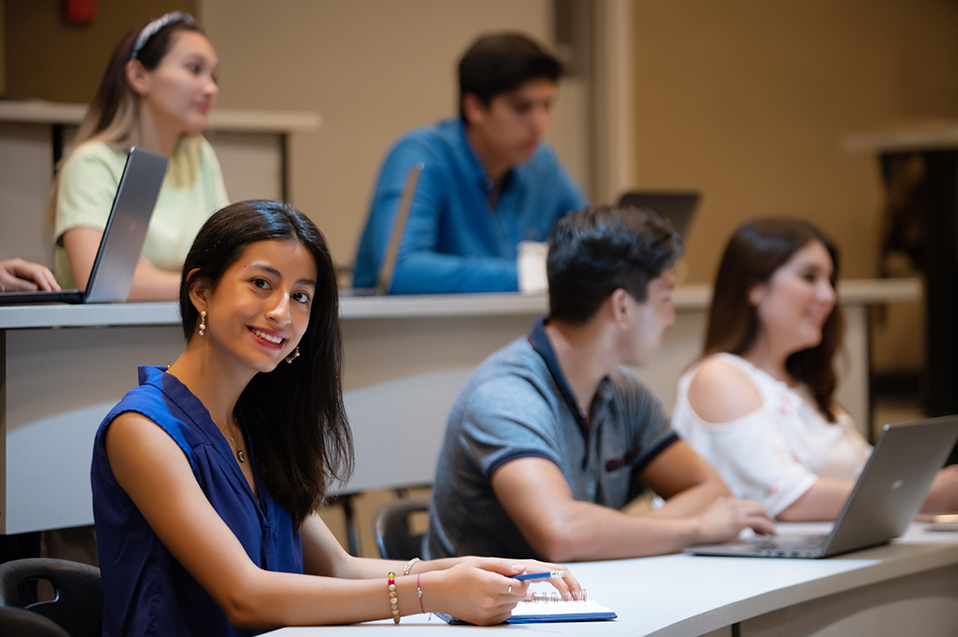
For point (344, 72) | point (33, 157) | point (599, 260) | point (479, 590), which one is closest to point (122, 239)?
point (599, 260)

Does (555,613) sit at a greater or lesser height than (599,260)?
lesser

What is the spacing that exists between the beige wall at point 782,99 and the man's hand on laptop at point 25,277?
4.08 metres

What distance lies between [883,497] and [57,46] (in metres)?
3.62

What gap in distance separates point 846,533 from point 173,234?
59.4 inches

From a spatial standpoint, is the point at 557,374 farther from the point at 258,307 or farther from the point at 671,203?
the point at 671,203

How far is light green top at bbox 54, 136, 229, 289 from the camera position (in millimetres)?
2008

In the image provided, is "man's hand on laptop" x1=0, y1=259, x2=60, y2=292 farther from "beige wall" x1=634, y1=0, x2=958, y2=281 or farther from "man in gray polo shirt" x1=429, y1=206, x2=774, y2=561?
"beige wall" x1=634, y1=0, x2=958, y2=281

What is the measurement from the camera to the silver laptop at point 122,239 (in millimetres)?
1658

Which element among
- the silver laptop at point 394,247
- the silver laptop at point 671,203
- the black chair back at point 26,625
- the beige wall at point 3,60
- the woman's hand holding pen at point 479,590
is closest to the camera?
the black chair back at point 26,625

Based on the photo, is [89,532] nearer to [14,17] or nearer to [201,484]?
[201,484]

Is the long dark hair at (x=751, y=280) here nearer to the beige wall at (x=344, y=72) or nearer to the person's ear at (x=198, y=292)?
the person's ear at (x=198, y=292)

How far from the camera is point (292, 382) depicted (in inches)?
55.4

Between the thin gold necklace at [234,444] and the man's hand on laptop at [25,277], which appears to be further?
the man's hand on laptop at [25,277]

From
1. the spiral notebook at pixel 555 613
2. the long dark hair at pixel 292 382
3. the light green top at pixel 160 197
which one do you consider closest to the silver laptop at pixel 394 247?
the light green top at pixel 160 197
